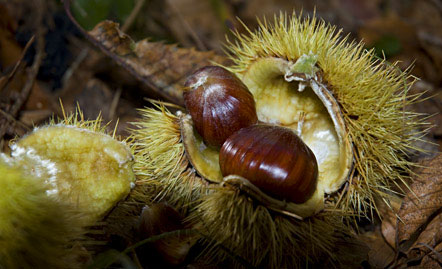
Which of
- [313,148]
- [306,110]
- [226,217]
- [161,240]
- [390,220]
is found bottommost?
[161,240]

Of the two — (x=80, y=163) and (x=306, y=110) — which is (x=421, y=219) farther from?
(x=80, y=163)

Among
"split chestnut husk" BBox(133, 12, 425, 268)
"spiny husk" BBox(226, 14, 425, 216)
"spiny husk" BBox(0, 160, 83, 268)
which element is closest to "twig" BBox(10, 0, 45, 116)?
"split chestnut husk" BBox(133, 12, 425, 268)

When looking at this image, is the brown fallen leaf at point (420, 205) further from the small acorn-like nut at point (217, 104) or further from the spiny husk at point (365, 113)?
the small acorn-like nut at point (217, 104)

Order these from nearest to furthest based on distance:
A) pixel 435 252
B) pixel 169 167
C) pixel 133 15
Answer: pixel 435 252 → pixel 169 167 → pixel 133 15

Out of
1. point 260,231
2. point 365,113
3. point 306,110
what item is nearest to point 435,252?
point 365,113

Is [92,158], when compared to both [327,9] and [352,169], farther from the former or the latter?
[327,9]

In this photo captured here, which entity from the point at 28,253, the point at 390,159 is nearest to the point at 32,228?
the point at 28,253

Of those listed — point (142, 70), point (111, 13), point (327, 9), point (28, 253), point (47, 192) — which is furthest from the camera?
point (327, 9)
